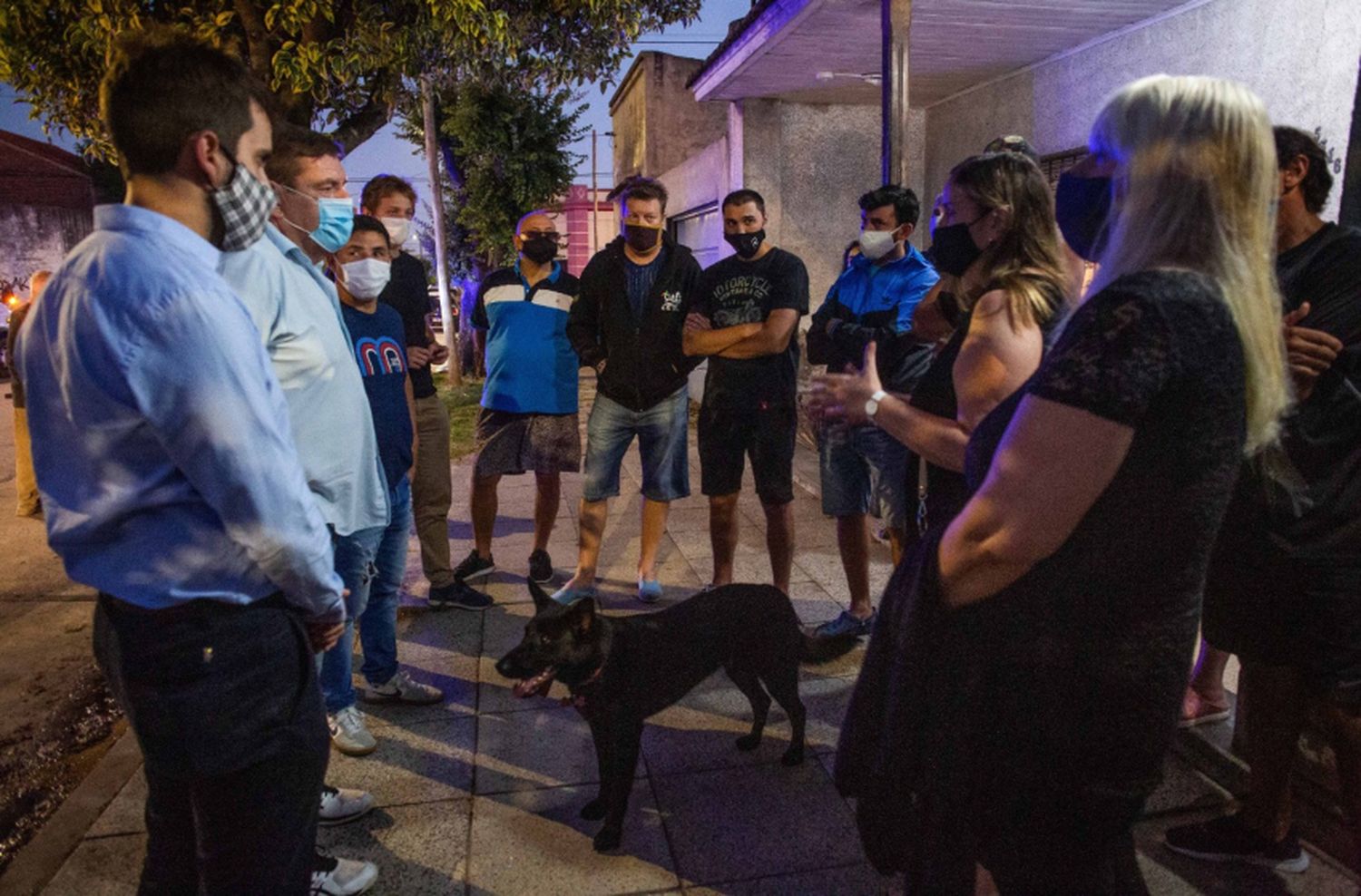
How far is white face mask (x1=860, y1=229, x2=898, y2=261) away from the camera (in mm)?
3938

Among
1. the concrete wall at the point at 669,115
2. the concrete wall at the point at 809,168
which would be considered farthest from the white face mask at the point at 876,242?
the concrete wall at the point at 669,115

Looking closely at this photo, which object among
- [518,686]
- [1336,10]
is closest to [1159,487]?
[518,686]

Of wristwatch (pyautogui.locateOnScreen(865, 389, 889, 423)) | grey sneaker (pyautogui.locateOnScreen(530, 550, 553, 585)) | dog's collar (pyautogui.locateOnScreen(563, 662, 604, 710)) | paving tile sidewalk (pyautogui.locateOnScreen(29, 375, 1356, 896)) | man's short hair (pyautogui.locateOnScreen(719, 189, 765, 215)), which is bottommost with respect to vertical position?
paving tile sidewalk (pyautogui.locateOnScreen(29, 375, 1356, 896))

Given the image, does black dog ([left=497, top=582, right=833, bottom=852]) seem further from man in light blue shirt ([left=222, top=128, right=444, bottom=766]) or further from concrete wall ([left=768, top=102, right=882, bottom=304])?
concrete wall ([left=768, top=102, right=882, bottom=304])

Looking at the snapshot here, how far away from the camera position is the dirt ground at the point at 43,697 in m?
3.38

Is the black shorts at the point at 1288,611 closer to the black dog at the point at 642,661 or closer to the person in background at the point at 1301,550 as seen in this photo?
the person in background at the point at 1301,550

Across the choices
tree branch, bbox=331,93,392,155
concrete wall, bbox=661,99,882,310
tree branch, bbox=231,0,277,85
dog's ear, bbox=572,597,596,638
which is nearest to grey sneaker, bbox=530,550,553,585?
dog's ear, bbox=572,597,596,638

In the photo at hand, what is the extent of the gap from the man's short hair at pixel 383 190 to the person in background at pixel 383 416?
532 millimetres

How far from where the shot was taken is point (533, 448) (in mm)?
4957

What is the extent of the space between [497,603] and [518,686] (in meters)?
2.10

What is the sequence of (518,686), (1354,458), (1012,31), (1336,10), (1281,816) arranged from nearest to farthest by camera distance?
(1354,458), (1281,816), (518,686), (1336,10), (1012,31)

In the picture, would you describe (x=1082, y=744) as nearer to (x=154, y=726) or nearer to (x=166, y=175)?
(x=154, y=726)

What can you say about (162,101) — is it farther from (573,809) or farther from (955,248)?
(573,809)

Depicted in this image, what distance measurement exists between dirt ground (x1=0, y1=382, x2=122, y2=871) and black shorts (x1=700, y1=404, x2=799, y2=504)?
3003mm
